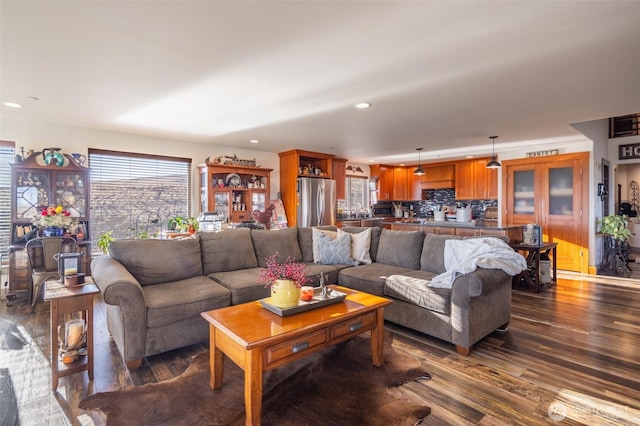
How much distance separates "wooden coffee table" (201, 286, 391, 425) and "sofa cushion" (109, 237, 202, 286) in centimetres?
119

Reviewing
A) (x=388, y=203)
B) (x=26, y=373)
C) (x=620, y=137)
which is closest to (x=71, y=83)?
(x=26, y=373)

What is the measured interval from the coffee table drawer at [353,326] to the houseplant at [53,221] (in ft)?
13.0

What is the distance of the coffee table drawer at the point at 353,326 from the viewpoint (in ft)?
7.07

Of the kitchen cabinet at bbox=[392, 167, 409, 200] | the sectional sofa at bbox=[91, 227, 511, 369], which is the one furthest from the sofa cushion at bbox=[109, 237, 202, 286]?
the kitchen cabinet at bbox=[392, 167, 409, 200]

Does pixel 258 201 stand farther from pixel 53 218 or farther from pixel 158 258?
pixel 158 258

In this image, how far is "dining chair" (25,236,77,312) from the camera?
3760mm

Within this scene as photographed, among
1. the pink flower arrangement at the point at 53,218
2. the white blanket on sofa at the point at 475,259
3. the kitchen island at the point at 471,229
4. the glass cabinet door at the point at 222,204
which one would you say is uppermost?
the glass cabinet door at the point at 222,204

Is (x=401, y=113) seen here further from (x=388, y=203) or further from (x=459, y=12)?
(x=388, y=203)

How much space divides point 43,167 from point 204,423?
4276 millimetres

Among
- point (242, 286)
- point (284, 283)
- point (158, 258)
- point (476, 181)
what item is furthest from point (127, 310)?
point (476, 181)

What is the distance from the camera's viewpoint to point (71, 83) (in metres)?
2.93

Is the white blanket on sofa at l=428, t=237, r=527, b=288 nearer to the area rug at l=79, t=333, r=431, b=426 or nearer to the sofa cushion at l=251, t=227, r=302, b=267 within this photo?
the area rug at l=79, t=333, r=431, b=426

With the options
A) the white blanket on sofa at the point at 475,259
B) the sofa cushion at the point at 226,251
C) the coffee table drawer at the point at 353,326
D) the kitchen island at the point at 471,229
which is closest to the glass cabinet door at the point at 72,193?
the sofa cushion at the point at 226,251

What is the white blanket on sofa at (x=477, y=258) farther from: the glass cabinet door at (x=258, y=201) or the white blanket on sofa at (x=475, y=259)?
the glass cabinet door at (x=258, y=201)
